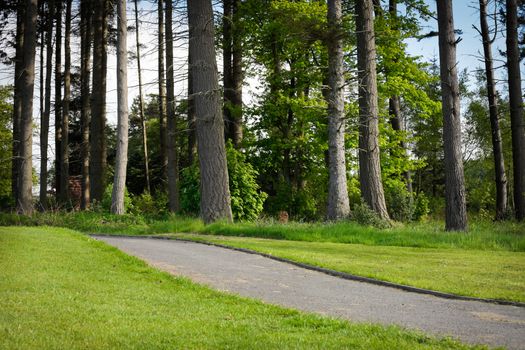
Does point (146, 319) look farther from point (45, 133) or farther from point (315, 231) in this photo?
→ point (45, 133)

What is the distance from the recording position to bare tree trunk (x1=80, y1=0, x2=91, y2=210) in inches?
1233

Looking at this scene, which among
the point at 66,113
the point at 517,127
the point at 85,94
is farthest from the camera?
the point at 66,113

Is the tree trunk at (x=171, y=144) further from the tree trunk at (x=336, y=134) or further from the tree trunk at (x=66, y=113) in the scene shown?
the tree trunk at (x=66, y=113)

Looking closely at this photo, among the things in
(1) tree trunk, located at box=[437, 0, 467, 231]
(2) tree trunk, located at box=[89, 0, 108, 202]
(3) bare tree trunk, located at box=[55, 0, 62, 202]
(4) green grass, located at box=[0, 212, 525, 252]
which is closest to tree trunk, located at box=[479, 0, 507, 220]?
(4) green grass, located at box=[0, 212, 525, 252]

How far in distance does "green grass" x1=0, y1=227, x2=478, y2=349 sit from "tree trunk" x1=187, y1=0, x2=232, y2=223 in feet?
32.3

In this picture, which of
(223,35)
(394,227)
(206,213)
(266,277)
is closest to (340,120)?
(394,227)

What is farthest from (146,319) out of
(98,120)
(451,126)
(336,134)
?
(98,120)

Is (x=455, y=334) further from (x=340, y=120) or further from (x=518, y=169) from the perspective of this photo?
(x=518, y=169)

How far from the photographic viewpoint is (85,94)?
33.0m

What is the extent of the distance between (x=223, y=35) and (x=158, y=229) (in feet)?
43.4

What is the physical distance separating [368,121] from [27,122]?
14329mm

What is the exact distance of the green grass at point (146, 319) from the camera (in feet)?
17.7

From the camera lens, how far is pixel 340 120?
18875mm

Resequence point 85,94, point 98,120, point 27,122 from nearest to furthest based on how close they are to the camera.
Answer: point 27,122
point 98,120
point 85,94
